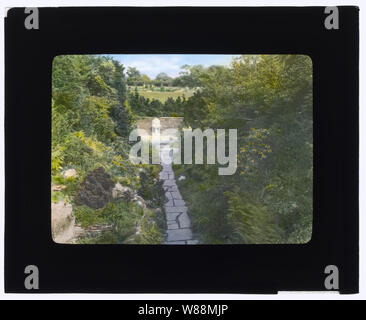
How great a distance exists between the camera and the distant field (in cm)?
358

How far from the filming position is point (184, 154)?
3.58 m

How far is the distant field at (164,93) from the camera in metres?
3.58

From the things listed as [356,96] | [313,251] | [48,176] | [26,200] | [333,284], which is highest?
[356,96]

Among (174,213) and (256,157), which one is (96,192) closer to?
(174,213)

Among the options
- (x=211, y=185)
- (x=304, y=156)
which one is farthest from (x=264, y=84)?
(x=211, y=185)

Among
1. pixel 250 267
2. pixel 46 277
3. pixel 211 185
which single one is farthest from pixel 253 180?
pixel 46 277

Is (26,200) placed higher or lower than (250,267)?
higher

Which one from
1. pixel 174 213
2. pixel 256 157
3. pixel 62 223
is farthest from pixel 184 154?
pixel 62 223

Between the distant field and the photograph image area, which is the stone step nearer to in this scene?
the photograph image area

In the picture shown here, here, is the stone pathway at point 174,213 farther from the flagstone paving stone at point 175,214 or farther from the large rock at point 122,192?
the large rock at point 122,192

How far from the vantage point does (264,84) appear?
3639 mm

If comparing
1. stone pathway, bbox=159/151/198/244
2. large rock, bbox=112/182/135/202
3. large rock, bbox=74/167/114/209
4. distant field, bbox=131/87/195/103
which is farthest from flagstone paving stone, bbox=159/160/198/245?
distant field, bbox=131/87/195/103

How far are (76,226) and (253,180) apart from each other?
183 centimetres

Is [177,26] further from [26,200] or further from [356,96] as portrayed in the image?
[26,200]
